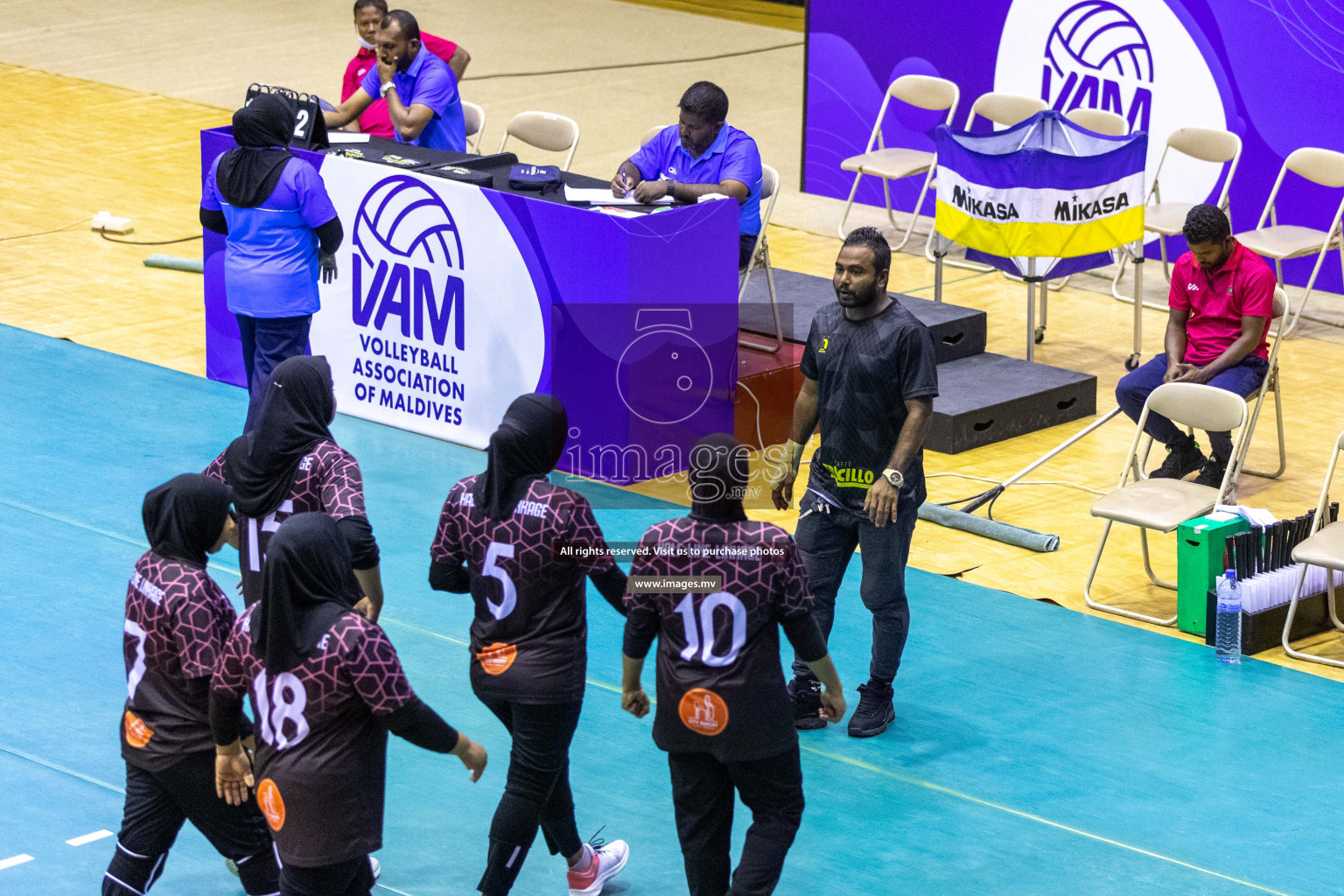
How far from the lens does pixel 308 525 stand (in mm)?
4281

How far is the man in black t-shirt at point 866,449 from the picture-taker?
246 inches

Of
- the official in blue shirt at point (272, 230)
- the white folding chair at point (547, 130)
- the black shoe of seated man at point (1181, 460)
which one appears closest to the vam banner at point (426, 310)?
the official in blue shirt at point (272, 230)

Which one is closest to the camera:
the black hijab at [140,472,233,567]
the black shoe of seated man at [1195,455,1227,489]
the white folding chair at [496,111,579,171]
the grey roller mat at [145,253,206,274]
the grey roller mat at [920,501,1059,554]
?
the black hijab at [140,472,233,567]

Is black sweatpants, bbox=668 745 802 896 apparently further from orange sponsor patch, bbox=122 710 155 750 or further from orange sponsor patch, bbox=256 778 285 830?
orange sponsor patch, bbox=122 710 155 750

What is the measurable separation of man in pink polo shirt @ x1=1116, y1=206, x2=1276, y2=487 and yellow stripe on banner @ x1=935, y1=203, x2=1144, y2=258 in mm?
1415

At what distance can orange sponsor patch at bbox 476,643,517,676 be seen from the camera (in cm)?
504

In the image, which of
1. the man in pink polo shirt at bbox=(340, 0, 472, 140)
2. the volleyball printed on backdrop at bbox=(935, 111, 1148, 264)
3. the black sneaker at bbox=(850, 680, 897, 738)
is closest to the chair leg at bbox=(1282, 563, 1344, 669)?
the black sneaker at bbox=(850, 680, 897, 738)

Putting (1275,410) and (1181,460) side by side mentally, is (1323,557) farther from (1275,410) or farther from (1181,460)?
(1275,410)

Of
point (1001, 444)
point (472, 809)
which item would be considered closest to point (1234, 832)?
point (472, 809)

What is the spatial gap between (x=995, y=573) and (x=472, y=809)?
10.1 ft

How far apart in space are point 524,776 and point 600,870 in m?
0.62

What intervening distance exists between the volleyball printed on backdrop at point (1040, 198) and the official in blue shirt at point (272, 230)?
12.3ft

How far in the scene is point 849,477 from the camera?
6.41m

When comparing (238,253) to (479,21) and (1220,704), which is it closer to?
(1220,704)
